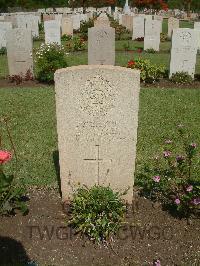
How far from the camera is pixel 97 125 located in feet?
14.3

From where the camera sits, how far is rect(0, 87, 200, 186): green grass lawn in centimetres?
622

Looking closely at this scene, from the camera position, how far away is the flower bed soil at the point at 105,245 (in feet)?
12.9

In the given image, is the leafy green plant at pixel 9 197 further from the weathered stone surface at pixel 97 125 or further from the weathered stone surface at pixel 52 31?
the weathered stone surface at pixel 52 31

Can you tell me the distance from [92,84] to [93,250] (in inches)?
70.9

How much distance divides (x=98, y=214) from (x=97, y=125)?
3.31 ft

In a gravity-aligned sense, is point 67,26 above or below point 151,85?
above

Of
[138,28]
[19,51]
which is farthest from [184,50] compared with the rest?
[138,28]

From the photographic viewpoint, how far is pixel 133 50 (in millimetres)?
18812

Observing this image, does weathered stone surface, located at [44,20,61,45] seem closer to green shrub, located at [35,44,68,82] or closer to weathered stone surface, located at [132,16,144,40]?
weathered stone surface, located at [132,16,144,40]

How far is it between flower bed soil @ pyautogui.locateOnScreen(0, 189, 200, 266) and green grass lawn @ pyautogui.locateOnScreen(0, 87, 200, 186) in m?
1.07

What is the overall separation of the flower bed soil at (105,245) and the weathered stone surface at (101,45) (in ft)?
26.8

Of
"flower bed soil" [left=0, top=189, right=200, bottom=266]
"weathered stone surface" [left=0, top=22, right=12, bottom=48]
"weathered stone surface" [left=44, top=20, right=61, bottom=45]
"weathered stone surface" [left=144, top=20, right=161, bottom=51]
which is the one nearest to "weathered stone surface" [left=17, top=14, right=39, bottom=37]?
"weathered stone surface" [left=44, top=20, right=61, bottom=45]

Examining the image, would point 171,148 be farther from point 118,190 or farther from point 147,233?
point 147,233

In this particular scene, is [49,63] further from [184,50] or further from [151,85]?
[184,50]
